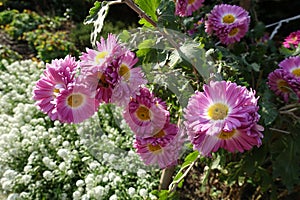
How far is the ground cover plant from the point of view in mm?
953

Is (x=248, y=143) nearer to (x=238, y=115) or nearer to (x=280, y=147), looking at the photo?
(x=238, y=115)

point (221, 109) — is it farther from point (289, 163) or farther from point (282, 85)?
point (289, 163)

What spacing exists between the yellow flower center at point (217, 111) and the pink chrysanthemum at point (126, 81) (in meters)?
0.17

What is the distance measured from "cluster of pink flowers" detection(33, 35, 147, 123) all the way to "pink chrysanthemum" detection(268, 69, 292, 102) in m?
0.60

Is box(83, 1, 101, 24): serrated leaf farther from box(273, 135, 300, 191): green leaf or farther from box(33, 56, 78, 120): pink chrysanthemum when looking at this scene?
box(273, 135, 300, 191): green leaf

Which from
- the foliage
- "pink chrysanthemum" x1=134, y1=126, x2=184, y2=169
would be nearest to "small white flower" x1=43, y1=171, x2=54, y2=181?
"pink chrysanthemum" x1=134, y1=126, x2=184, y2=169

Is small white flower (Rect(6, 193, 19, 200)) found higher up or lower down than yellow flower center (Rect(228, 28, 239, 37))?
higher up

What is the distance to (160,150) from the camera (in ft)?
3.81

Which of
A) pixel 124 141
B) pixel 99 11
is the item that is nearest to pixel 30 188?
pixel 124 141

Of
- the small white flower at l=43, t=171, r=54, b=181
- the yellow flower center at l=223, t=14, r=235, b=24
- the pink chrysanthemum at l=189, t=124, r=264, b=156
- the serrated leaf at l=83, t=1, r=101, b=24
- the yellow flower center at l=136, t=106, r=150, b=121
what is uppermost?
the serrated leaf at l=83, t=1, r=101, b=24

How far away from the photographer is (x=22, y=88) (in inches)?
115

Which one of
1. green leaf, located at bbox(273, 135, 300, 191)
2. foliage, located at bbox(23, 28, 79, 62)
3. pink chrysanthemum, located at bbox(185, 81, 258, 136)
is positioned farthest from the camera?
foliage, located at bbox(23, 28, 79, 62)

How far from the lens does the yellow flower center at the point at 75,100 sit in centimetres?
95

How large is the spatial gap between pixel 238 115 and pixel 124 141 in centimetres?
152
